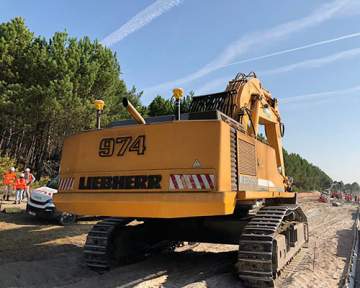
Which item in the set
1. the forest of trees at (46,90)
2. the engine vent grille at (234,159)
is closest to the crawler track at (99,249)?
the engine vent grille at (234,159)

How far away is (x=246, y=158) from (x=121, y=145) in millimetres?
1957

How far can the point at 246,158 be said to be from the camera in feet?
20.4

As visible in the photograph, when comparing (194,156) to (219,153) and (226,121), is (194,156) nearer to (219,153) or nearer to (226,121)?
(219,153)

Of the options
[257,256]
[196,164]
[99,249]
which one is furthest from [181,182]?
[99,249]

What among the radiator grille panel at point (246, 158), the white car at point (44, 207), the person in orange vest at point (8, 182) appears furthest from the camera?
the person in orange vest at point (8, 182)

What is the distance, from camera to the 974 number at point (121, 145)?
5852mm

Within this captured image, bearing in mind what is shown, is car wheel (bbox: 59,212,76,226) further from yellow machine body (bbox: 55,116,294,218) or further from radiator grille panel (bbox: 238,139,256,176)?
radiator grille panel (bbox: 238,139,256,176)

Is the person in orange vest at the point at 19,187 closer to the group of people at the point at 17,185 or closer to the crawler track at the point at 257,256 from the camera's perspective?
the group of people at the point at 17,185

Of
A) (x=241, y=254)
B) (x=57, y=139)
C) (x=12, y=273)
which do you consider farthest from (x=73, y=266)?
(x=57, y=139)

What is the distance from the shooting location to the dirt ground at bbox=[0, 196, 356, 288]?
6461 millimetres

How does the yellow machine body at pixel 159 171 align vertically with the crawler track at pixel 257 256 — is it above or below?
above

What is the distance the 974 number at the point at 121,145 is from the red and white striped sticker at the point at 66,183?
718 millimetres

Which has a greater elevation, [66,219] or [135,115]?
[135,115]

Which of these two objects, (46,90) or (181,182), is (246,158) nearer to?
(181,182)
